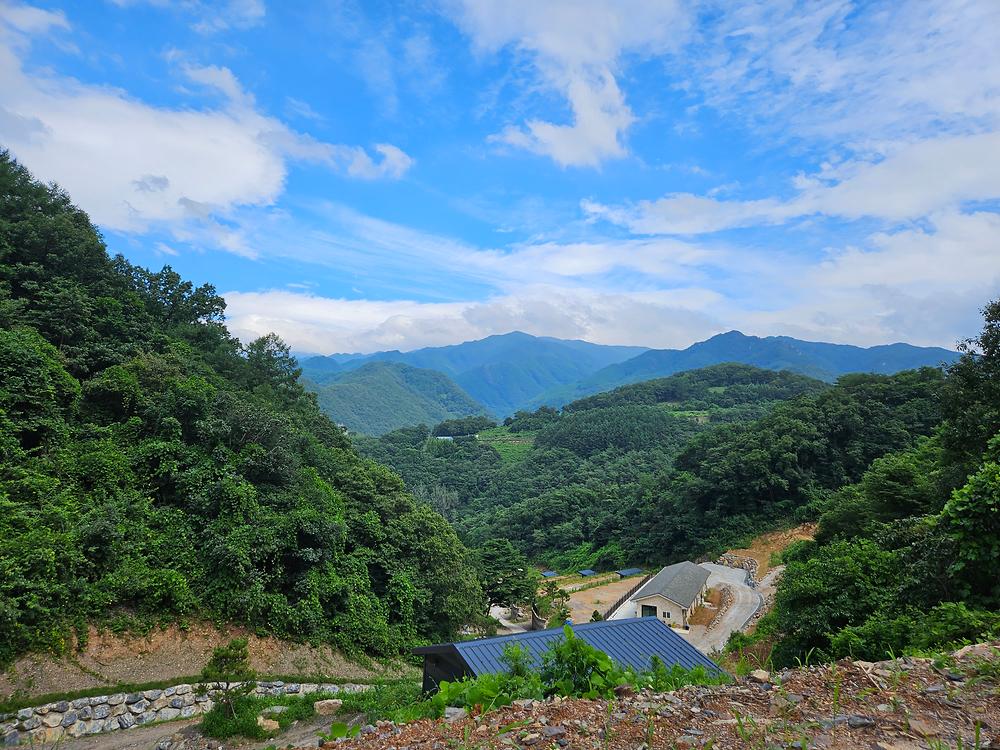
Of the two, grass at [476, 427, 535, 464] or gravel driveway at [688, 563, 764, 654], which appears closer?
gravel driveway at [688, 563, 764, 654]

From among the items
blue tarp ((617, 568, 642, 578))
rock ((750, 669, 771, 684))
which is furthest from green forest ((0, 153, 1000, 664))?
blue tarp ((617, 568, 642, 578))

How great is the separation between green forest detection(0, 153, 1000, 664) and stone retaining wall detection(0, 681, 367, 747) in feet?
4.92

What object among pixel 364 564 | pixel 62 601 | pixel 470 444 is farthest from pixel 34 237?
pixel 470 444

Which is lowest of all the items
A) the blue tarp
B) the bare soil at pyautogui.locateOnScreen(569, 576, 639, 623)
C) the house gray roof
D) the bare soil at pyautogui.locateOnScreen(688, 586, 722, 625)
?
the blue tarp

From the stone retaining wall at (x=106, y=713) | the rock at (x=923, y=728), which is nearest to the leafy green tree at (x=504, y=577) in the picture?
the stone retaining wall at (x=106, y=713)

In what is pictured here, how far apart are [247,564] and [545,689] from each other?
12380mm

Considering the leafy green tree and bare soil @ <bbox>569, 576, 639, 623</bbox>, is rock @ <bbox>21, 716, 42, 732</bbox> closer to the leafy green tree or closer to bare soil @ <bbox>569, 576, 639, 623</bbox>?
the leafy green tree

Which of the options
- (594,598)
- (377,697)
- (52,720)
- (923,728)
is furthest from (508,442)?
(923,728)

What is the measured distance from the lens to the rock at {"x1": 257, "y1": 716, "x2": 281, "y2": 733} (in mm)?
10328

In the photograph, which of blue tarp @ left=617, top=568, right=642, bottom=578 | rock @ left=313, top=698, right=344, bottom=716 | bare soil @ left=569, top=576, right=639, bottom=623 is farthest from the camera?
blue tarp @ left=617, top=568, right=642, bottom=578

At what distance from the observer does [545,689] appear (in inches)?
184

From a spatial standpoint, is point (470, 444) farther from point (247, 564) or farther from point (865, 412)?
point (247, 564)

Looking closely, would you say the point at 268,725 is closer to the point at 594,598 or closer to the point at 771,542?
the point at 594,598

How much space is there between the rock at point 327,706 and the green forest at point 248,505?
323cm
